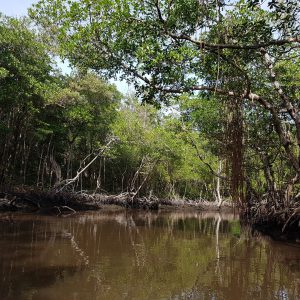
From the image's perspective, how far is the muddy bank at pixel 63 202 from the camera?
600 inches

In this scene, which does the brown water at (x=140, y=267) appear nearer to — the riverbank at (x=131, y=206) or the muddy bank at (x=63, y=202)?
the riverbank at (x=131, y=206)

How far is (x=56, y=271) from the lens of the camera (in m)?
5.63

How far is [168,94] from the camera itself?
8.14 meters

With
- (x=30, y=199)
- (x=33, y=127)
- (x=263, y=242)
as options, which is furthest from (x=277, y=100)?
(x=33, y=127)

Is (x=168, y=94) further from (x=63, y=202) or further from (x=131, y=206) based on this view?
(x=131, y=206)

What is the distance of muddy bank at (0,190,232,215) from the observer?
15242mm

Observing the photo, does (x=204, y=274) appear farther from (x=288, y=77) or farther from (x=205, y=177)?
(x=205, y=177)

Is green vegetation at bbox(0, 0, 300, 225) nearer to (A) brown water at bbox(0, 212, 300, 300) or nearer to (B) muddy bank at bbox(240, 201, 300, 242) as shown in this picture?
(B) muddy bank at bbox(240, 201, 300, 242)

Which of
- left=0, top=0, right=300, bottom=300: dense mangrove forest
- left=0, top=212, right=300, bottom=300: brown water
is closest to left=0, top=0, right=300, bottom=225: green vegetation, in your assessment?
left=0, top=0, right=300, bottom=300: dense mangrove forest

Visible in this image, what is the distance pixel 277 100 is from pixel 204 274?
18.6ft

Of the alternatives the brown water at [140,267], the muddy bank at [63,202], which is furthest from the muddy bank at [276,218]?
the muddy bank at [63,202]

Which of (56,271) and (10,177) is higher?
(10,177)

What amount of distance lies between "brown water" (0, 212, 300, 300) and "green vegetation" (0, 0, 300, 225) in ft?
4.41

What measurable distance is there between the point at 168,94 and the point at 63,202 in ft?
35.7
